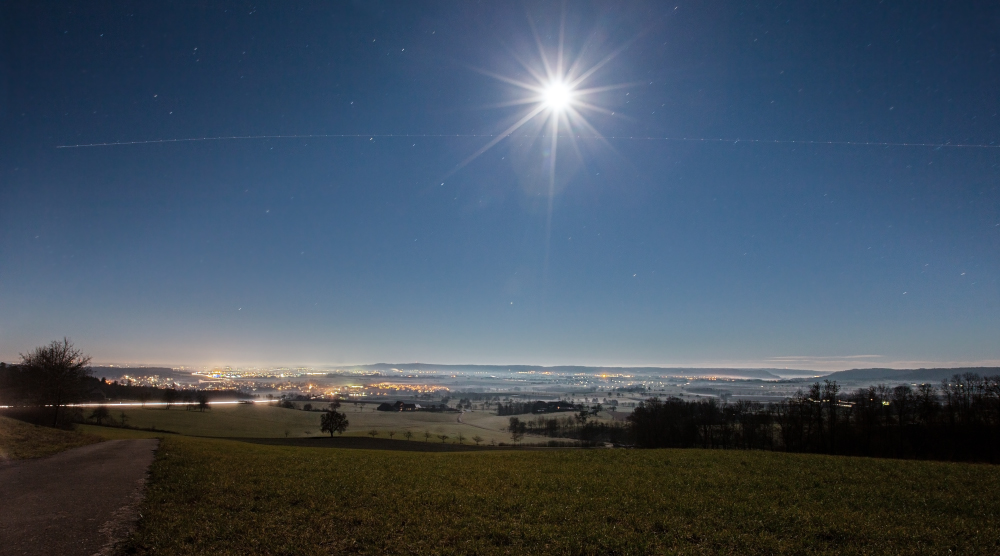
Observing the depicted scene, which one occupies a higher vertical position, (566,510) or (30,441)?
(566,510)

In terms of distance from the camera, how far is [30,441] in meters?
22.0

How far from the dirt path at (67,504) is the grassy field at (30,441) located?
1.83 metres

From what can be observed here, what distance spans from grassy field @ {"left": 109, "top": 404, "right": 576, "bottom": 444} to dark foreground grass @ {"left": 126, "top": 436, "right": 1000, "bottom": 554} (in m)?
57.6

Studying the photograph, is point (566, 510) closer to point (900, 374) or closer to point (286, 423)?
point (286, 423)

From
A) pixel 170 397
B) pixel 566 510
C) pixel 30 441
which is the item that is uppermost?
pixel 566 510

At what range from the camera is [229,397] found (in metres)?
132

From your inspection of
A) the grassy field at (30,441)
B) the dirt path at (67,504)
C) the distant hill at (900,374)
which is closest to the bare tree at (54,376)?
the grassy field at (30,441)

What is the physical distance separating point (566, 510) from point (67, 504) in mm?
12050

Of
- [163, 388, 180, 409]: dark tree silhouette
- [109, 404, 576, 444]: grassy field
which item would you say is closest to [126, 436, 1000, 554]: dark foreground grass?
[109, 404, 576, 444]: grassy field

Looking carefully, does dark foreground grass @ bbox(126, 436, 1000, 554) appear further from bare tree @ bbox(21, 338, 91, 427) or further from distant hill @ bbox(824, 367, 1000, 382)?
distant hill @ bbox(824, 367, 1000, 382)

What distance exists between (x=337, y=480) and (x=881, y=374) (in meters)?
190

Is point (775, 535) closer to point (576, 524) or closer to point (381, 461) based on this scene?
point (576, 524)

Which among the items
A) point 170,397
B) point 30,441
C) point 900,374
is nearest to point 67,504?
point 30,441

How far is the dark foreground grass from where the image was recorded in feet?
26.8
